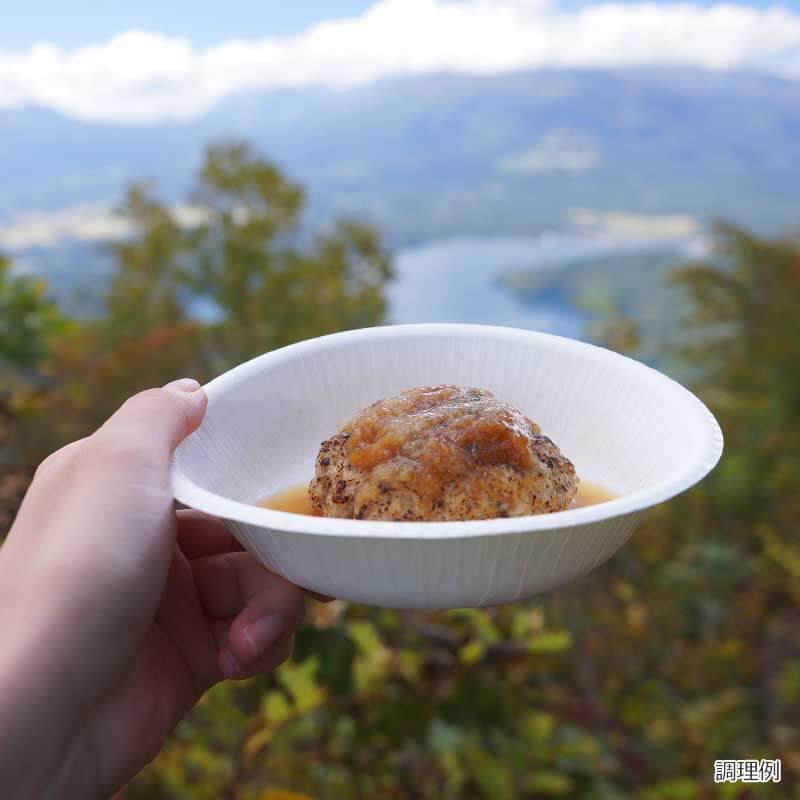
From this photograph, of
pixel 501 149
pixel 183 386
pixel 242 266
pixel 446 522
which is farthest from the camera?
pixel 501 149

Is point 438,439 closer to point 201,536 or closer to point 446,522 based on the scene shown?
point 446,522

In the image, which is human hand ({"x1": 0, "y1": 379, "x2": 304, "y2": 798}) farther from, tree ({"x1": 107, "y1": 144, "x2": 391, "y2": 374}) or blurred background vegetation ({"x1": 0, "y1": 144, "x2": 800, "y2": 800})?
tree ({"x1": 107, "y1": 144, "x2": 391, "y2": 374})

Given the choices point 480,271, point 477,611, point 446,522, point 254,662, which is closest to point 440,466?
point 446,522

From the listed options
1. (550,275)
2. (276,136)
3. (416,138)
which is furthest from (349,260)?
(276,136)

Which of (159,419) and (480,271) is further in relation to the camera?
(480,271)

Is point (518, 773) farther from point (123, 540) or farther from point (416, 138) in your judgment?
point (416, 138)

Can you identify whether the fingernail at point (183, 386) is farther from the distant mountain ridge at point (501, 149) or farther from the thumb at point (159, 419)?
the distant mountain ridge at point (501, 149)

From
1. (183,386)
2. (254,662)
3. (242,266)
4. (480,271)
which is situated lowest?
(480,271)
